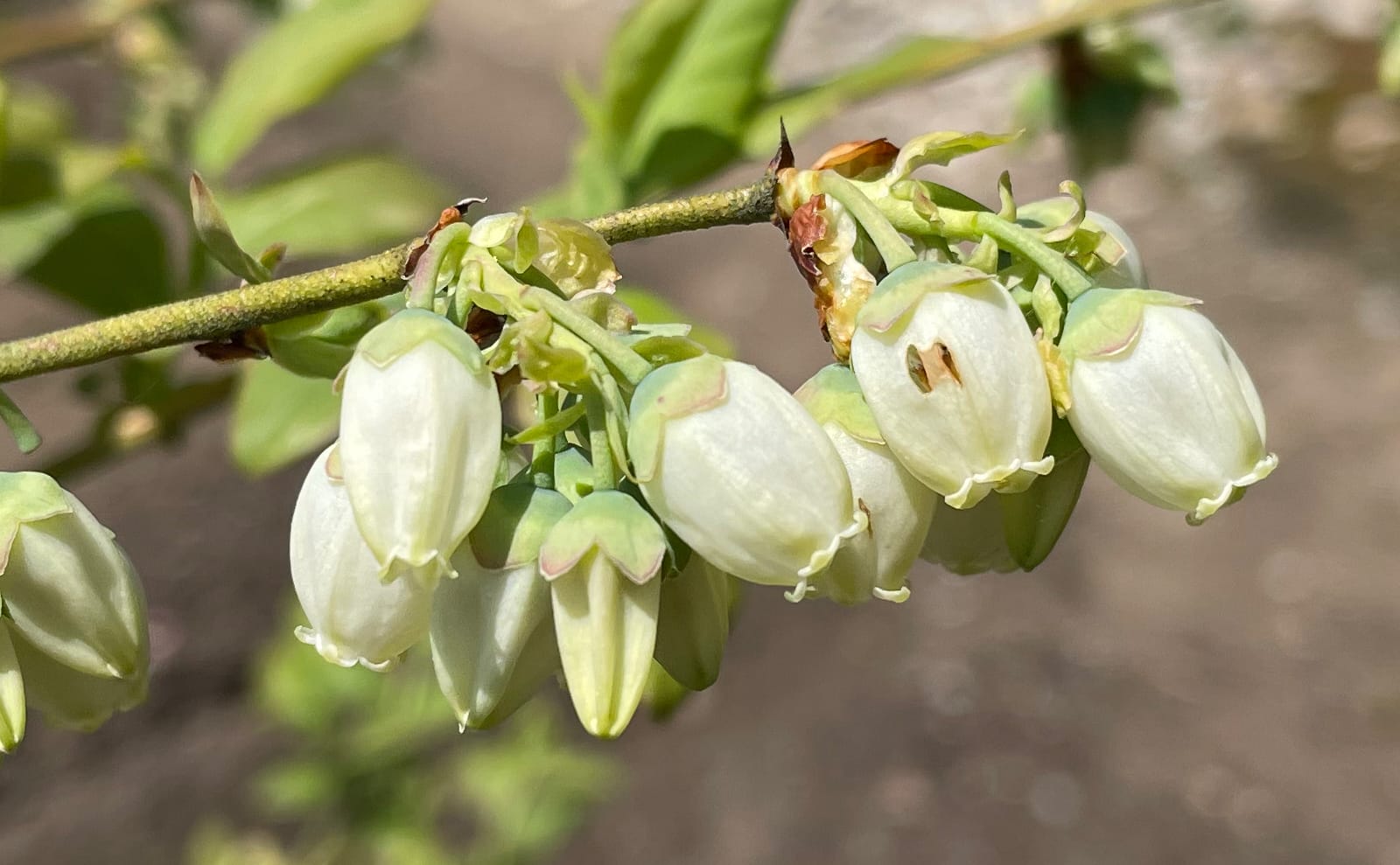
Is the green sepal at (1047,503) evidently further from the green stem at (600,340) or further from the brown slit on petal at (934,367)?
the green stem at (600,340)

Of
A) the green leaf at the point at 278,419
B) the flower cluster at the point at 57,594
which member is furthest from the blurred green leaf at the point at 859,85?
the flower cluster at the point at 57,594

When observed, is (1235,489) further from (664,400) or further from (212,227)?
(212,227)

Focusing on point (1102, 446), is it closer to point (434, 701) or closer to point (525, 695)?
point (525, 695)

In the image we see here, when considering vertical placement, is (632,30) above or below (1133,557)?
above

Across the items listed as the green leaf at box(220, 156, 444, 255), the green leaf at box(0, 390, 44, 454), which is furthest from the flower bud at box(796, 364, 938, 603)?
the green leaf at box(220, 156, 444, 255)

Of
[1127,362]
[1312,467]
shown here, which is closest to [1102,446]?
[1127,362]
